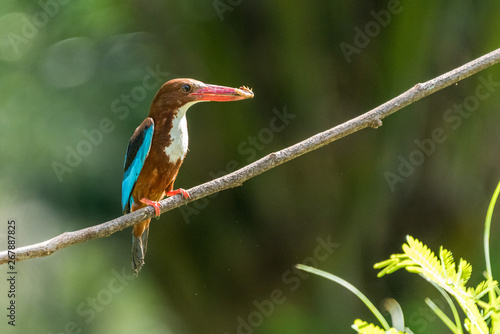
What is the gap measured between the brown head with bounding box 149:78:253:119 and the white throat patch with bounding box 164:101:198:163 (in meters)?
0.04

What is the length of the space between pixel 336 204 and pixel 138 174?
4.36 ft

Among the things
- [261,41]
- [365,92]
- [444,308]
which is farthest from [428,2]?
[444,308]

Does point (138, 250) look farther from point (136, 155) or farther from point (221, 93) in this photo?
point (221, 93)

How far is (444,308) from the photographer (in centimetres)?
359

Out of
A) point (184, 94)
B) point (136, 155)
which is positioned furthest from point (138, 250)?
point (184, 94)

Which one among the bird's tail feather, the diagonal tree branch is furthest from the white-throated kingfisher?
the diagonal tree branch

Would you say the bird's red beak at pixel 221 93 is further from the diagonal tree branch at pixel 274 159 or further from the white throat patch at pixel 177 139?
the diagonal tree branch at pixel 274 159

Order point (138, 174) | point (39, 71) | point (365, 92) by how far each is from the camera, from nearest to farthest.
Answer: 1. point (138, 174)
2. point (365, 92)
3. point (39, 71)

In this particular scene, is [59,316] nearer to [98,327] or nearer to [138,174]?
[98,327]

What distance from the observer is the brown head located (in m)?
2.47

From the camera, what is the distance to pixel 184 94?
8.38 ft

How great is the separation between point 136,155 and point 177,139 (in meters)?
0.20

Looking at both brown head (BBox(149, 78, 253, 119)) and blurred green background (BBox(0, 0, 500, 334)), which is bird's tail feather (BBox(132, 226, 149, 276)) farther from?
blurred green background (BBox(0, 0, 500, 334))

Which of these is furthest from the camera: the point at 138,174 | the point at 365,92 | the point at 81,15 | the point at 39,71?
the point at 39,71
